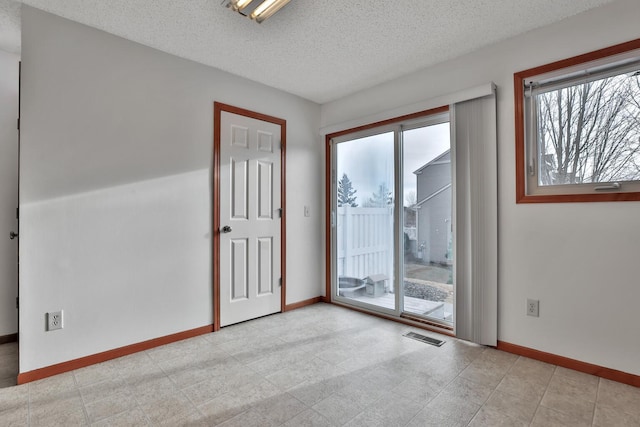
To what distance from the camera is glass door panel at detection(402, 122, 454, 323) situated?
2.94m

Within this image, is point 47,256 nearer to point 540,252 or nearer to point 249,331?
point 249,331

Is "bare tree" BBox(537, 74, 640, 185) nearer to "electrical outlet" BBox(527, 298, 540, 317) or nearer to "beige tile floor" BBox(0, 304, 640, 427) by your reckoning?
"electrical outlet" BBox(527, 298, 540, 317)

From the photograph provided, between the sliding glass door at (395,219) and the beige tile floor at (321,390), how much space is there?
65 cm

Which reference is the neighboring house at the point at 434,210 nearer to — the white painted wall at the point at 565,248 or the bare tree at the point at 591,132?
the white painted wall at the point at 565,248

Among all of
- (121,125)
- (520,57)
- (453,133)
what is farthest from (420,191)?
(121,125)

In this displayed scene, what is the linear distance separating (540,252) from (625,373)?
86 cm

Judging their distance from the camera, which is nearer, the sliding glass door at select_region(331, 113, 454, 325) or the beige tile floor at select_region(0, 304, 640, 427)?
the beige tile floor at select_region(0, 304, 640, 427)

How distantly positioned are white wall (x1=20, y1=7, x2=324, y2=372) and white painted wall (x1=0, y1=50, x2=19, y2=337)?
83cm

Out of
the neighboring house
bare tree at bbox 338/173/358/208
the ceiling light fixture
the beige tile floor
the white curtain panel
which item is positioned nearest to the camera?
the beige tile floor

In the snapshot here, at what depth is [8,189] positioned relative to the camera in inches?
105

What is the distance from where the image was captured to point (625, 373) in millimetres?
Result: 2037

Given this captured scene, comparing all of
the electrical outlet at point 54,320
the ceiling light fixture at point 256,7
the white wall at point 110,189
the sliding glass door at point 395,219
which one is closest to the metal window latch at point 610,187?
the sliding glass door at point 395,219

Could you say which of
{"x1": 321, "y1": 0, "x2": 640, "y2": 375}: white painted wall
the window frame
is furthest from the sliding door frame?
the window frame

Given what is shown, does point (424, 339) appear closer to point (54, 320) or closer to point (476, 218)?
point (476, 218)
